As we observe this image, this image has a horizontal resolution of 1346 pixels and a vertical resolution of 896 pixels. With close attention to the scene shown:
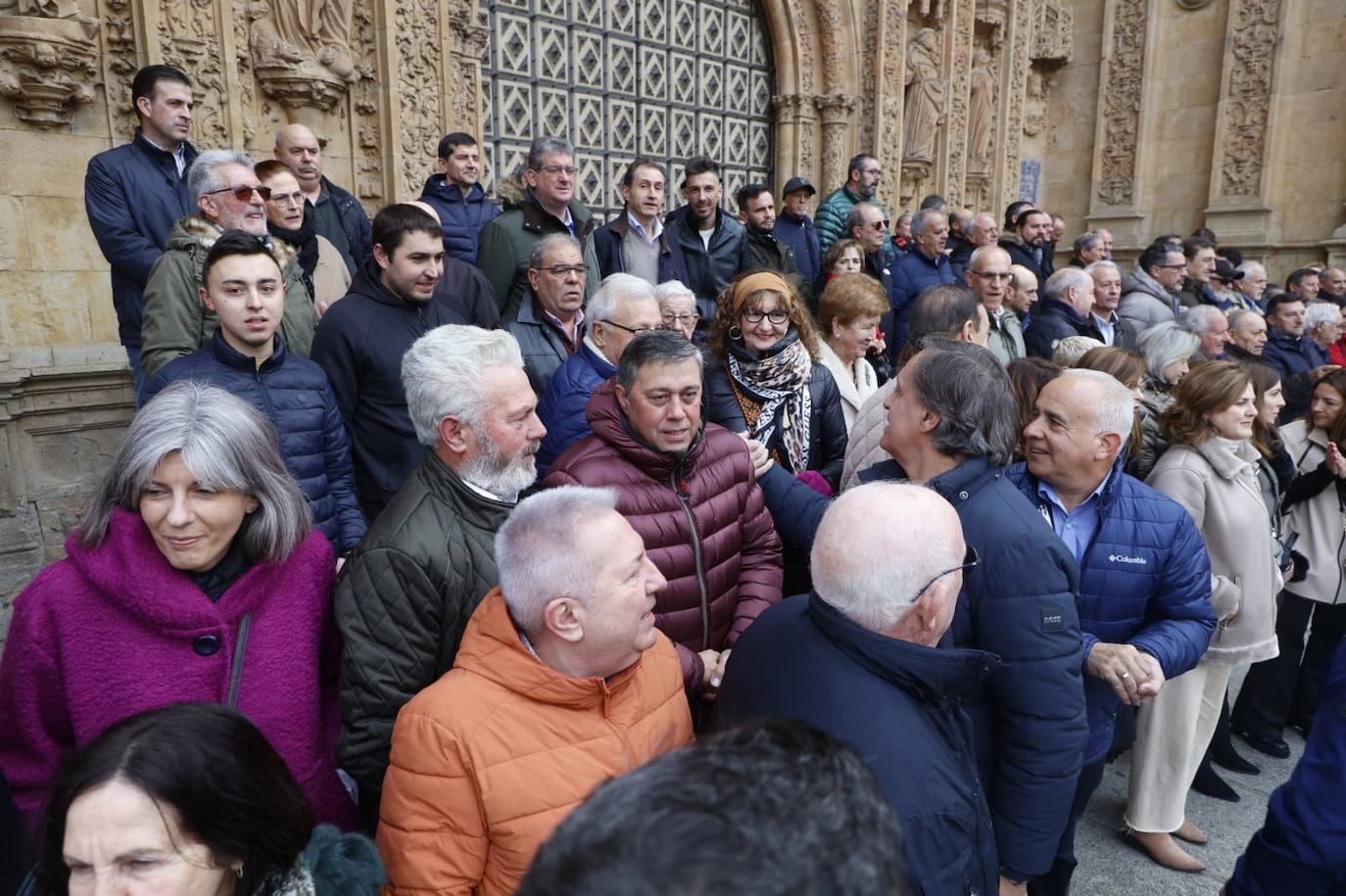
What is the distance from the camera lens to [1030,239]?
7574 mm

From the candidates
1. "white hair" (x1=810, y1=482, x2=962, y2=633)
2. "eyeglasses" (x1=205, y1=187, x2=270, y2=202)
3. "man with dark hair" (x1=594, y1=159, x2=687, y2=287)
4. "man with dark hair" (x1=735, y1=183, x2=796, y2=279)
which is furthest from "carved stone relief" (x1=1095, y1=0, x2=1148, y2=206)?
"white hair" (x1=810, y1=482, x2=962, y2=633)

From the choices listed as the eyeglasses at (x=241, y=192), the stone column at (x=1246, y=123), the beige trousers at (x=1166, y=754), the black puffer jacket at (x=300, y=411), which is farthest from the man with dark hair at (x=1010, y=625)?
the stone column at (x=1246, y=123)

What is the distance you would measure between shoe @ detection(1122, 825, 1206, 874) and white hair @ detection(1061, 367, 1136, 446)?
1.75 meters

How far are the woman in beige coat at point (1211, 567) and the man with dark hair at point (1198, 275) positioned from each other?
5044 mm

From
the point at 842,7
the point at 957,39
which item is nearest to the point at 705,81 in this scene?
the point at 842,7

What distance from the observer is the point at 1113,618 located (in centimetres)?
258

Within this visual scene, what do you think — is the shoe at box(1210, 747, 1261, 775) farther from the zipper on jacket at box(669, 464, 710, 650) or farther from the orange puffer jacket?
the orange puffer jacket

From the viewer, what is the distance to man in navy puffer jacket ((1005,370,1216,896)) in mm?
2494

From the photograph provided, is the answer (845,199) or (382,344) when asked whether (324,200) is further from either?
(845,199)

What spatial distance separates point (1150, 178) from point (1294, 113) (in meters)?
1.84

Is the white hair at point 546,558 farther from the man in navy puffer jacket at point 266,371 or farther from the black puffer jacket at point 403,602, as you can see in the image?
the man in navy puffer jacket at point 266,371

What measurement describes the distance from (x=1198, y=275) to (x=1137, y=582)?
6.75 m

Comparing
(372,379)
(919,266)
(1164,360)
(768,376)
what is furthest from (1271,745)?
(372,379)

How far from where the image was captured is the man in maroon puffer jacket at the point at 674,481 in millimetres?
2480
